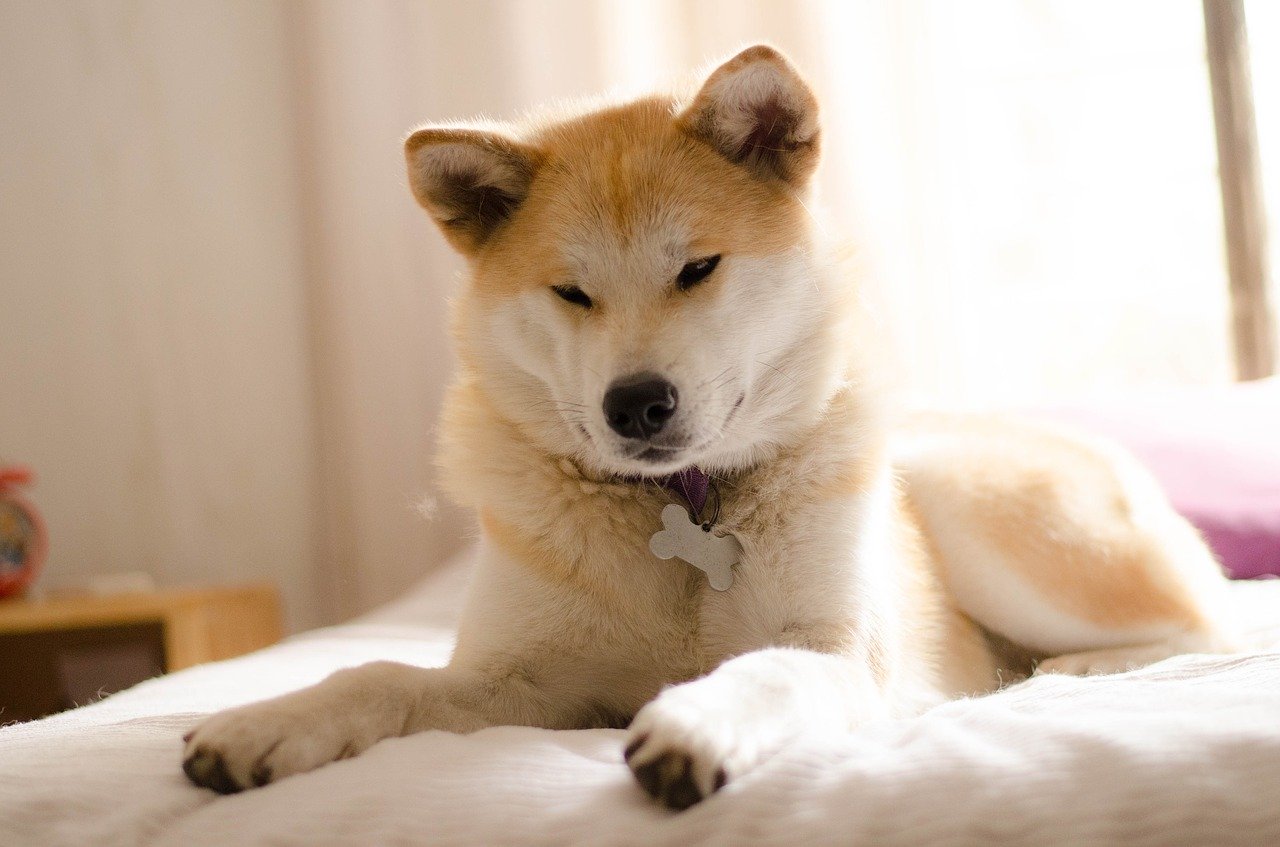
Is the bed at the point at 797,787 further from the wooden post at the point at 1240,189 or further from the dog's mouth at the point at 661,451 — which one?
the wooden post at the point at 1240,189

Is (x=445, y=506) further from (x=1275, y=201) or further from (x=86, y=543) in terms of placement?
(x=1275, y=201)

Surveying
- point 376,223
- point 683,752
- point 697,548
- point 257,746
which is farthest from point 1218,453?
point 376,223

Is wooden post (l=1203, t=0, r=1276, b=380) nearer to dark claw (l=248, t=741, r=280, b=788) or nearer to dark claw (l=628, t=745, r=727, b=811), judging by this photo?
dark claw (l=628, t=745, r=727, b=811)

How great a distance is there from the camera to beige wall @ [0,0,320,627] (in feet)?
11.5

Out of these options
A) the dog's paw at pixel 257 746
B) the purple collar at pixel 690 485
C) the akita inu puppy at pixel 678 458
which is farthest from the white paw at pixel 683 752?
the purple collar at pixel 690 485

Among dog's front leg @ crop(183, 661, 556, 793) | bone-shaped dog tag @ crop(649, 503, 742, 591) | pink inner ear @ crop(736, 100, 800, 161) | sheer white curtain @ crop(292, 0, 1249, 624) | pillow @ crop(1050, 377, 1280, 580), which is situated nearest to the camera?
dog's front leg @ crop(183, 661, 556, 793)

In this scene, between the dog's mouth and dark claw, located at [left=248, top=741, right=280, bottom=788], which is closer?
dark claw, located at [left=248, top=741, right=280, bottom=788]

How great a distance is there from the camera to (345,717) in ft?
3.38

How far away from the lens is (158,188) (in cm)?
366

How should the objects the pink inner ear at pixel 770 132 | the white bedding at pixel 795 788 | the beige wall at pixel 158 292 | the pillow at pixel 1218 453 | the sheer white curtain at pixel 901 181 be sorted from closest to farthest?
the white bedding at pixel 795 788 < the pink inner ear at pixel 770 132 < the pillow at pixel 1218 453 < the sheer white curtain at pixel 901 181 < the beige wall at pixel 158 292

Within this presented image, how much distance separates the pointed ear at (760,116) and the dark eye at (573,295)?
0.91 feet

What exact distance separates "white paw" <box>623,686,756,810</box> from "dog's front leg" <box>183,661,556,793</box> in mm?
329

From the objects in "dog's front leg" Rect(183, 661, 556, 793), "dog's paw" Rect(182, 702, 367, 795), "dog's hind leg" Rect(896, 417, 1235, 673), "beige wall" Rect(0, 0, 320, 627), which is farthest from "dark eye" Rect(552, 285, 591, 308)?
"beige wall" Rect(0, 0, 320, 627)

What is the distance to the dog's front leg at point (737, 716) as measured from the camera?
792 mm
